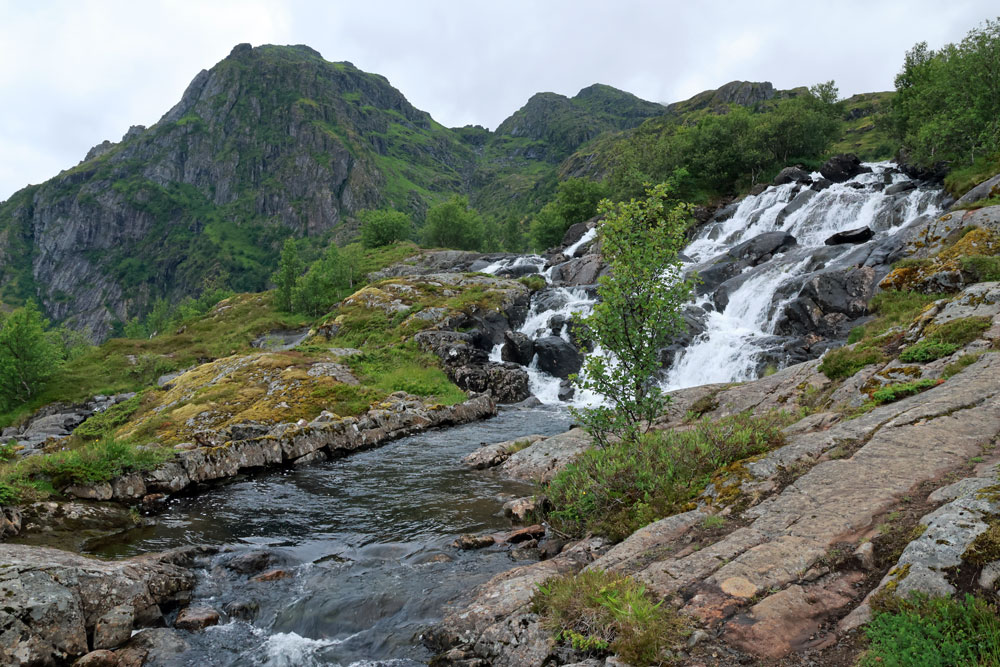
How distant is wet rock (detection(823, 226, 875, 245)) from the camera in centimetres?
4032

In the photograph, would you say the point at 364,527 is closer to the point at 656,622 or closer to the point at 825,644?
the point at 656,622

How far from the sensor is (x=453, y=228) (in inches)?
4751

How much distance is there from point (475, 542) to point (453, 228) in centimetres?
11320

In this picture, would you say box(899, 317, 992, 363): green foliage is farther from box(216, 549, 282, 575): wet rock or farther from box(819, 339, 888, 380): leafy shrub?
box(216, 549, 282, 575): wet rock

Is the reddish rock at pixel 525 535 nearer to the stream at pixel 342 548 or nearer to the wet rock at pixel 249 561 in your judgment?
the stream at pixel 342 548

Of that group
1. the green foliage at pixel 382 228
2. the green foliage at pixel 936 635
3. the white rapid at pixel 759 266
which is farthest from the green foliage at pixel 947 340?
the green foliage at pixel 382 228

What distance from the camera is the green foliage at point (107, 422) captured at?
27.5 meters

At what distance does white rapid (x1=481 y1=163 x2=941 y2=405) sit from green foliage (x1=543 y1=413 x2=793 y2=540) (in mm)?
17013

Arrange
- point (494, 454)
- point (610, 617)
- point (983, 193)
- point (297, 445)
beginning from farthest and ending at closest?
point (983, 193)
point (297, 445)
point (494, 454)
point (610, 617)

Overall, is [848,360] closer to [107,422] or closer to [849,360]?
[849,360]

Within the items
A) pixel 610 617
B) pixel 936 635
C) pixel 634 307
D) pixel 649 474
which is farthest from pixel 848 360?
pixel 610 617

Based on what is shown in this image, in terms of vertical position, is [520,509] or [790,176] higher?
[790,176]

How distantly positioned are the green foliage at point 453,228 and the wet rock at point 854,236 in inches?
3551

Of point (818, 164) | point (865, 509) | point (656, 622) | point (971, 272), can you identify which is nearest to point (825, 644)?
point (656, 622)
